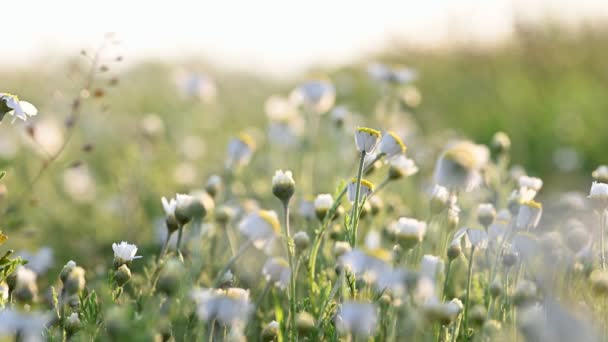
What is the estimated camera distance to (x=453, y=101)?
336 inches

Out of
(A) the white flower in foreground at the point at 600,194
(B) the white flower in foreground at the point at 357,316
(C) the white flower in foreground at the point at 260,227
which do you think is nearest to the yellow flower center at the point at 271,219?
(C) the white flower in foreground at the point at 260,227

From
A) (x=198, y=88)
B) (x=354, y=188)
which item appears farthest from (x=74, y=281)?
(x=198, y=88)

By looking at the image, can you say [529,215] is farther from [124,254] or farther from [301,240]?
[124,254]

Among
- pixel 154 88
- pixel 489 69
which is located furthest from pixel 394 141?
pixel 489 69

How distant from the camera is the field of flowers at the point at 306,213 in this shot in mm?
1698

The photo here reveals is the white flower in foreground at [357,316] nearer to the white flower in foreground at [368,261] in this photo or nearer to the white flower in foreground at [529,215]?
the white flower in foreground at [368,261]

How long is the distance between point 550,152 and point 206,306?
5.55m

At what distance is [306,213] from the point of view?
104 inches

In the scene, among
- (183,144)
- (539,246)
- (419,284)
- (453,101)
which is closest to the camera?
(419,284)

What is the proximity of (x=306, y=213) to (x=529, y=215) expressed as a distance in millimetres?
831

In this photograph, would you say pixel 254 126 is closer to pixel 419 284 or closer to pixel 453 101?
pixel 453 101

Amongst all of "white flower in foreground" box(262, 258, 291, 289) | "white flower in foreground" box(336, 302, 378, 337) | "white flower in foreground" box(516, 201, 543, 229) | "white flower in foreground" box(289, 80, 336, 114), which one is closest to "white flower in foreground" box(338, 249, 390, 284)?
"white flower in foreground" box(336, 302, 378, 337)

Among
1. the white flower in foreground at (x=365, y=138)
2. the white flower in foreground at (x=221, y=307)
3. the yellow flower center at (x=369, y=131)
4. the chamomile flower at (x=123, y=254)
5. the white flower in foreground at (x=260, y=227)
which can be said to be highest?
the yellow flower center at (x=369, y=131)

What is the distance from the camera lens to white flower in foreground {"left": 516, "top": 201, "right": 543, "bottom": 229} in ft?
6.89
